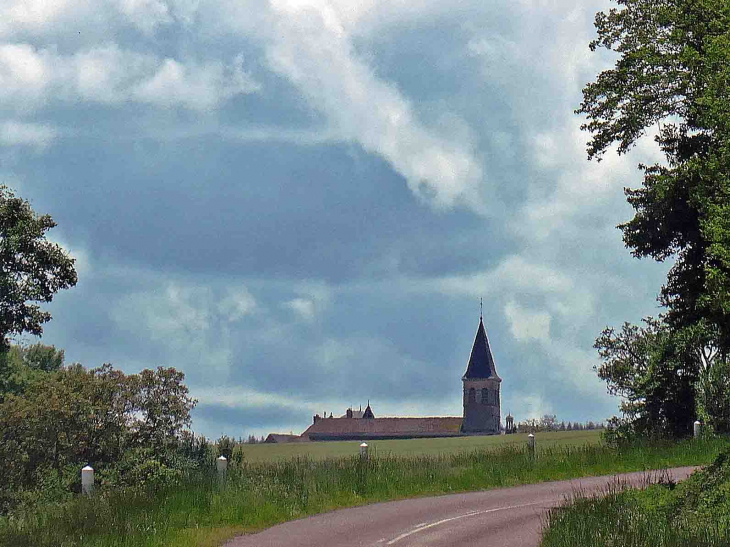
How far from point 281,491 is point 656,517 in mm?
9880

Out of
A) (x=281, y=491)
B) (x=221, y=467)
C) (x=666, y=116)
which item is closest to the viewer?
(x=281, y=491)

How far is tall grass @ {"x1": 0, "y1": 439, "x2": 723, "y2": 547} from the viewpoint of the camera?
62.6 ft

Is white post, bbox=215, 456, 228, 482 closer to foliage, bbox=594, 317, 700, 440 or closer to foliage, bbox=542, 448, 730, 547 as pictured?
foliage, bbox=542, 448, 730, 547

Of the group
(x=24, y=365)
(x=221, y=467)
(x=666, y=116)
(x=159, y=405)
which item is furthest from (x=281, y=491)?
(x=24, y=365)

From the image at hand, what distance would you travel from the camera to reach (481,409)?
7766 inches

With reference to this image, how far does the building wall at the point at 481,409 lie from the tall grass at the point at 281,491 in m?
162

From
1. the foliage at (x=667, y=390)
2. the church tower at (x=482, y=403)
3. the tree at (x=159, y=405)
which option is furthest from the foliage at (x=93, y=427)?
the church tower at (x=482, y=403)

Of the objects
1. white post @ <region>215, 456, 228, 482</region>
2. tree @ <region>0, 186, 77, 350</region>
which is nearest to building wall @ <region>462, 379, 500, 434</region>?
tree @ <region>0, 186, 77, 350</region>

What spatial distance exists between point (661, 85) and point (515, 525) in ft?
53.3

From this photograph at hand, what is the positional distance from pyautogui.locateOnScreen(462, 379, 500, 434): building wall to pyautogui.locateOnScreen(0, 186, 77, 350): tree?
531 ft

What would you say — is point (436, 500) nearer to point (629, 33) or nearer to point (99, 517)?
point (99, 517)

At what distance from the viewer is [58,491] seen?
159ft

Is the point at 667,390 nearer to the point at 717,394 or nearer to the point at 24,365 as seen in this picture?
the point at 717,394

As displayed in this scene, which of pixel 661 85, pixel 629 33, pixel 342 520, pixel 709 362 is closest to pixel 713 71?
pixel 661 85
